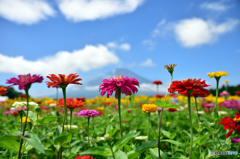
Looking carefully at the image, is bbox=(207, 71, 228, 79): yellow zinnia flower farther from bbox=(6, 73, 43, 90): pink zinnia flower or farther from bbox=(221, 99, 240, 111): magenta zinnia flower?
bbox=(6, 73, 43, 90): pink zinnia flower

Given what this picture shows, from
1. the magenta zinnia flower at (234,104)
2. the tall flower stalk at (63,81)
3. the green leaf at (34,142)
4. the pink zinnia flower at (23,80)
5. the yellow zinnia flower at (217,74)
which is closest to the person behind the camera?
the green leaf at (34,142)

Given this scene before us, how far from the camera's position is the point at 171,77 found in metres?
1.57

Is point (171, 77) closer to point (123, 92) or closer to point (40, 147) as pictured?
point (123, 92)

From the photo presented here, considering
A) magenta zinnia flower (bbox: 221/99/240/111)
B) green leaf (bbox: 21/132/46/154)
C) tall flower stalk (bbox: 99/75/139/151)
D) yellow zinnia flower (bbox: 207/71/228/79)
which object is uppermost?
yellow zinnia flower (bbox: 207/71/228/79)

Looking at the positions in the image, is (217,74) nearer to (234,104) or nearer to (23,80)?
(234,104)

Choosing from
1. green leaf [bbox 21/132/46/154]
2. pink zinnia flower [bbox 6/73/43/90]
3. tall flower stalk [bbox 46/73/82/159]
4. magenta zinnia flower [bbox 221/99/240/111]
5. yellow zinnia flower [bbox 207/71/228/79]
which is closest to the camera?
green leaf [bbox 21/132/46/154]

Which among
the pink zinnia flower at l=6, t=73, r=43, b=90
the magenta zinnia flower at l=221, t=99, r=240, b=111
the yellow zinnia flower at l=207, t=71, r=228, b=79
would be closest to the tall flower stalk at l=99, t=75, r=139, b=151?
the pink zinnia flower at l=6, t=73, r=43, b=90

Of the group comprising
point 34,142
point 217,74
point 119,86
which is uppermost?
point 217,74

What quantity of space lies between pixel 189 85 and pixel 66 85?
985 mm

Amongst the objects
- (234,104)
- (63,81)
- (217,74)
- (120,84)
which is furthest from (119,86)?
(234,104)

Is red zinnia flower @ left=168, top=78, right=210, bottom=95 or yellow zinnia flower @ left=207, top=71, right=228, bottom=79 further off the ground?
yellow zinnia flower @ left=207, top=71, right=228, bottom=79

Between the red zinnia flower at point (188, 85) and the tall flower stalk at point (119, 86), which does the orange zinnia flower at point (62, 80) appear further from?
the red zinnia flower at point (188, 85)

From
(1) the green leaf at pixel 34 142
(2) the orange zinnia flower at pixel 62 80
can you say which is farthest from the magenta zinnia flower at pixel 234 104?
(1) the green leaf at pixel 34 142

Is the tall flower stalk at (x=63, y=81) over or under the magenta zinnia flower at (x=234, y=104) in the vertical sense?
over
